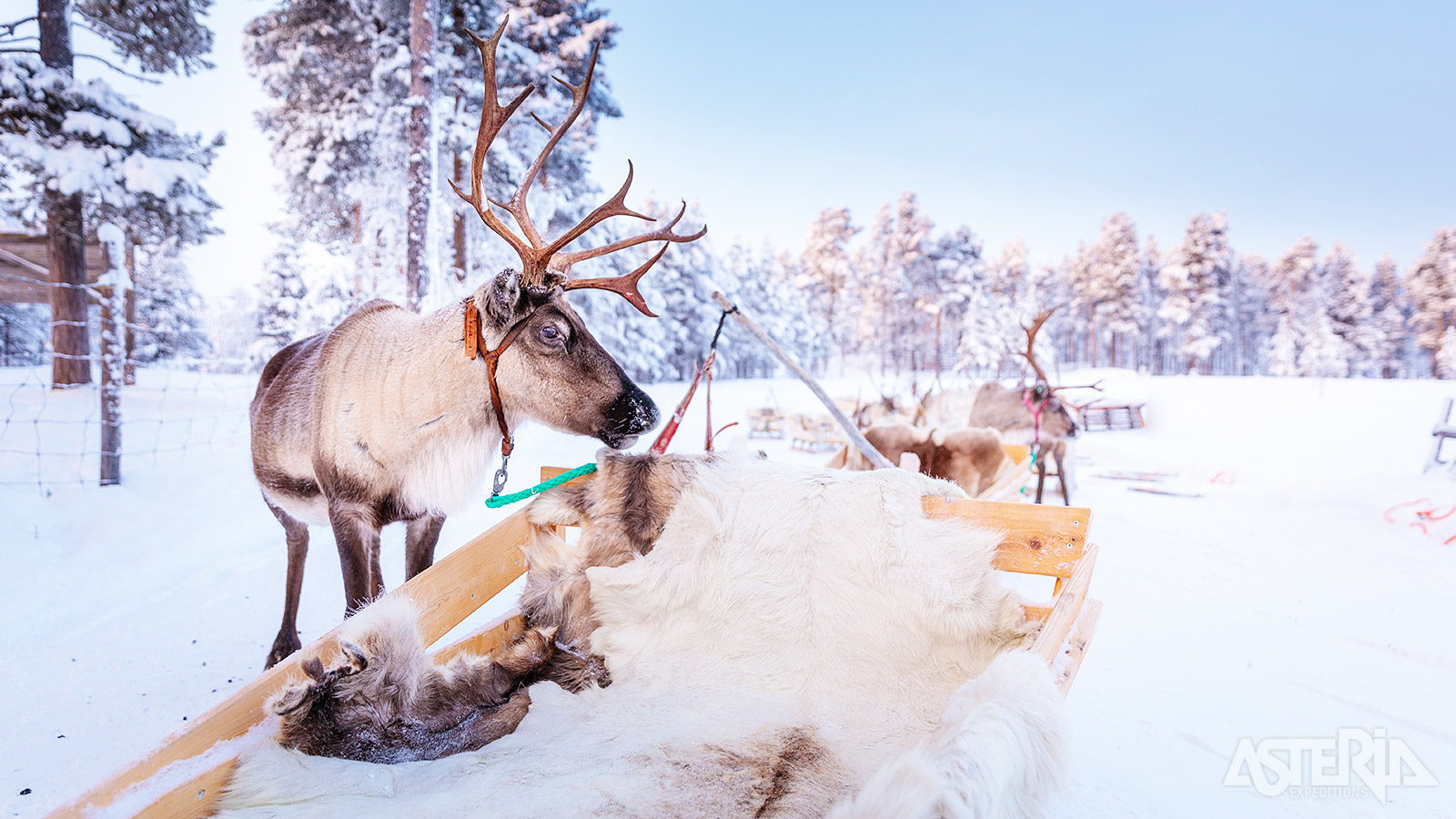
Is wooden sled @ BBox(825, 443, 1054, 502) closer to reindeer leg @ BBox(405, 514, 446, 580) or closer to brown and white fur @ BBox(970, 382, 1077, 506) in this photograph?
brown and white fur @ BBox(970, 382, 1077, 506)

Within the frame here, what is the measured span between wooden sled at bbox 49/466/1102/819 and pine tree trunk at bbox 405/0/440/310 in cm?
556

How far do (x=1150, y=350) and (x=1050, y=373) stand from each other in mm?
16196

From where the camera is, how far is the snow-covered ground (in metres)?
2.23

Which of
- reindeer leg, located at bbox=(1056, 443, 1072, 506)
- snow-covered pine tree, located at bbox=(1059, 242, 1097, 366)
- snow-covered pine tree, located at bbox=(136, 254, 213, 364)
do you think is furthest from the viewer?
snow-covered pine tree, located at bbox=(1059, 242, 1097, 366)

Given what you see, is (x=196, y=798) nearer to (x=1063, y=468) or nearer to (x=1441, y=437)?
(x=1063, y=468)

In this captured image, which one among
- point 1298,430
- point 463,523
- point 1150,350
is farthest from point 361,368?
point 1150,350

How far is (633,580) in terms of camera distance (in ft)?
5.82

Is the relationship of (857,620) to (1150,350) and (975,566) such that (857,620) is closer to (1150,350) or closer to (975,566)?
(975,566)

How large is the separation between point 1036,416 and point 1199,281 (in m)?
30.4

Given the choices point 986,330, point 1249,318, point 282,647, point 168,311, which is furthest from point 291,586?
point 1249,318

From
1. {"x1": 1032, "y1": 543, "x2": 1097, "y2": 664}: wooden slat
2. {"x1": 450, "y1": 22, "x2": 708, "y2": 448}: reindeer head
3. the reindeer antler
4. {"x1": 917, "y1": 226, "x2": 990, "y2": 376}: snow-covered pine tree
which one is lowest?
{"x1": 1032, "y1": 543, "x2": 1097, "y2": 664}: wooden slat

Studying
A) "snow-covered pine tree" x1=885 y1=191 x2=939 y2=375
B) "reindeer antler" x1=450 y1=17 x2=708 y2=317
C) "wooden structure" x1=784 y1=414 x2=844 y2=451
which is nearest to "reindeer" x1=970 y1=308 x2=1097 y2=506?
"wooden structure" x1=784 y1=414 x2=844 y2=451

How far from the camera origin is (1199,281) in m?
29.2

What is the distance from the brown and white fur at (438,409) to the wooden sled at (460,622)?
33 cm
